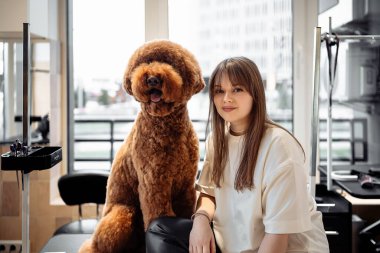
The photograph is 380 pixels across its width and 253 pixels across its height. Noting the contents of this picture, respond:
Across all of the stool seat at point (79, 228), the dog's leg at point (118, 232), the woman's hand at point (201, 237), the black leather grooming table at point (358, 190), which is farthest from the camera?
the stool seat at point (79, 228)

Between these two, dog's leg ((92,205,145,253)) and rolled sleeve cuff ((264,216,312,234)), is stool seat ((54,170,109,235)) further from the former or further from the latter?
rolled sleeve cuff ((264,216,312,234))

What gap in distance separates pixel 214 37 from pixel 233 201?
1422mm

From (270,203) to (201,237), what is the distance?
Answer: 0.85ft

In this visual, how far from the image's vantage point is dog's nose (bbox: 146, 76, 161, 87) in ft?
4.81

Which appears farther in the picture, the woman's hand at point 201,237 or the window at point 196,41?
the window at point 196,41

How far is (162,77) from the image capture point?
4.83 ft

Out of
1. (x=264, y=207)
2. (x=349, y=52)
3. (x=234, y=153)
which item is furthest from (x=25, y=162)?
(x=349, y=52)

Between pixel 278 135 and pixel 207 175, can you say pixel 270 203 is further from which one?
pixel 207 175

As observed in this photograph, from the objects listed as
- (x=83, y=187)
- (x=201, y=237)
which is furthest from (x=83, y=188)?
(x=201, y=237)

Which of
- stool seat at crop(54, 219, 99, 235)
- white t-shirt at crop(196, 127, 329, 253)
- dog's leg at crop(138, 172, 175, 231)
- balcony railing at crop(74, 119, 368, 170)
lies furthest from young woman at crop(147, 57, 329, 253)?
balcony railing at crop(74, 119, 368, 170)

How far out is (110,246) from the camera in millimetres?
1623

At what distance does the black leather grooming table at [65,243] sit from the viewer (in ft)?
6.10

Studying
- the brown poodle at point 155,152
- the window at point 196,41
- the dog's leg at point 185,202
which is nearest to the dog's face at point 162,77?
the brown poodle at point 155,152

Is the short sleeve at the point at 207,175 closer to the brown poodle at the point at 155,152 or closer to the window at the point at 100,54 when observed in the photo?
the brown poodle at the point at 155,152
